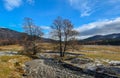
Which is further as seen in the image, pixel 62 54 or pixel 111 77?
pixel 62 54

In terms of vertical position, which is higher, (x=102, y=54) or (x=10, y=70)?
(x=102, y=54)

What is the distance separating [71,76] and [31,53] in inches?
1920

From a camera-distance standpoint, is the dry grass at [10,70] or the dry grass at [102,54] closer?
the dry grass at [10,70]

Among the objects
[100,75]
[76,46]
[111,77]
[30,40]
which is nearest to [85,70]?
[100,75]

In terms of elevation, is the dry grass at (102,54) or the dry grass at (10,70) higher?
the dry grass at (102,54)

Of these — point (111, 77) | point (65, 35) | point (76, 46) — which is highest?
point (65, 35)

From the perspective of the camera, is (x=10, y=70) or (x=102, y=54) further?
(x=102, y=54)

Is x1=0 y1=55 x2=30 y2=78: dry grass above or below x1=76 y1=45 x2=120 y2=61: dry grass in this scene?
below

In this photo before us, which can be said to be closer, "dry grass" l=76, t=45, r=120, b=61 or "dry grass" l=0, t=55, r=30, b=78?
"dry grass" l=0, t=55, r=30, b=78

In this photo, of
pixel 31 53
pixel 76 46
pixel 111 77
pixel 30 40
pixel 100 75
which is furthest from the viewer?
pixel 31 53

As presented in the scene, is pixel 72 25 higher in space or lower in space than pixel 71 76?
higher

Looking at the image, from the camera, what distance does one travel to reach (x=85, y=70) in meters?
38.2

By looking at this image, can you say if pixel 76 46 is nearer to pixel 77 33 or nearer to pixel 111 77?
pixel 77 33

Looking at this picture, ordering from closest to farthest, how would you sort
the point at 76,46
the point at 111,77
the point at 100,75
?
the point at 111,77
the point at 100,75
the point at 76,46
